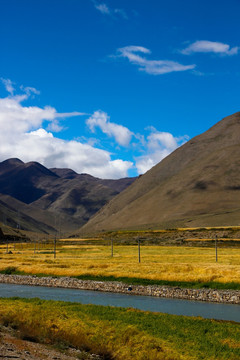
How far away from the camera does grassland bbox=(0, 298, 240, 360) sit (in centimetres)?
1788

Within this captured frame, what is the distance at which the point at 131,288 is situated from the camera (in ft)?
153

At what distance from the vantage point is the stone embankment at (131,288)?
133 ft

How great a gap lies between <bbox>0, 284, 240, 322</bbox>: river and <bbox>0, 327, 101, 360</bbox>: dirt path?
630 inches

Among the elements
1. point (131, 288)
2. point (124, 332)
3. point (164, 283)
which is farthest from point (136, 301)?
point (124, 332)

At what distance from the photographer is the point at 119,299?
41562 millimetres

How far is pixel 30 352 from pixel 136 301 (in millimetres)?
23579

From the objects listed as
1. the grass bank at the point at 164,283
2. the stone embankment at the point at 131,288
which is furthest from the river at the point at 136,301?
the grass bank at the point at 164,283

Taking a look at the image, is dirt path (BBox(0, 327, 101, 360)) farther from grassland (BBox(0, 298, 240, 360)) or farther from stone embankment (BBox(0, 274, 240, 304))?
stone embankment (BBox(0, 274, 240, 304))

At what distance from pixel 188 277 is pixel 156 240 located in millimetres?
109203

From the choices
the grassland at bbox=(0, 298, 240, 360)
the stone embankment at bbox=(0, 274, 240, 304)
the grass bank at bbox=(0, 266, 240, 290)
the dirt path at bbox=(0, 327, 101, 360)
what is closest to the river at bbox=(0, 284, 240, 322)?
the stone embankment at bbox=(0, 274, 240, 304)

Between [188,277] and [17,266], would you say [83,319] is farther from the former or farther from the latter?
[17,266]

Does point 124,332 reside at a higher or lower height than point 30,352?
higher

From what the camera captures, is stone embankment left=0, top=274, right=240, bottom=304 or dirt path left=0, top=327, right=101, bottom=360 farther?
stone embankment left=0, top=274, right=240, bottom=304

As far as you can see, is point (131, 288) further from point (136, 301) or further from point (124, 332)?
point (124, 332)
